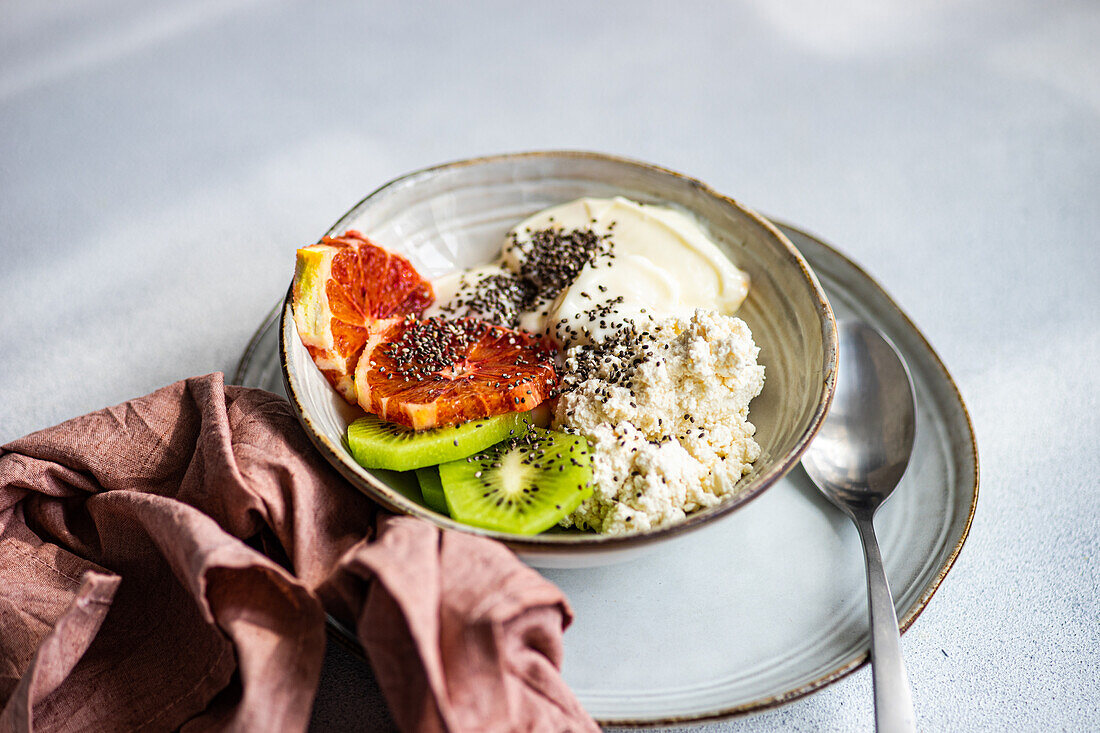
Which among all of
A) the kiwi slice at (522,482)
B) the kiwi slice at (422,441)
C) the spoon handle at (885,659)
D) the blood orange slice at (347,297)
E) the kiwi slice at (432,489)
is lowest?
the spoon handle at (885,659)

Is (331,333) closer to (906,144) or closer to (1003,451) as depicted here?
(1003,451)

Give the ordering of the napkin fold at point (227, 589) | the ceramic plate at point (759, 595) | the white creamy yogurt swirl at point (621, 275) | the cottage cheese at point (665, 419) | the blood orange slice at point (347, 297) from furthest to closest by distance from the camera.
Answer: the white creamy yogurt swirl at point (621, 275)
the blood orange slice at point (347, 297)
the cottage cheese at point (665, 419)
the ceramic plate at point (759, 595)
the napkin fold at point (227, 589)

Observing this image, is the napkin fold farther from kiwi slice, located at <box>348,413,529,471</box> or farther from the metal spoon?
the metal spoon

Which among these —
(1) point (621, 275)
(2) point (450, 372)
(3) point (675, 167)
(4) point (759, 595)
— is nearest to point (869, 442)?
(4) point (759, 595)

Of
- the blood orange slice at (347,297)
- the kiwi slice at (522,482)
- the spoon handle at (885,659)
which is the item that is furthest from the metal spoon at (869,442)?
the blood orange slice at (347,297)

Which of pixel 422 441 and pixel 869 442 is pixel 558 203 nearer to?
pixel 422 441

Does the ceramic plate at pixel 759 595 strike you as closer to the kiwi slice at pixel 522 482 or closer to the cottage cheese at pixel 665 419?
the cottage cheese at pixel 665 419
